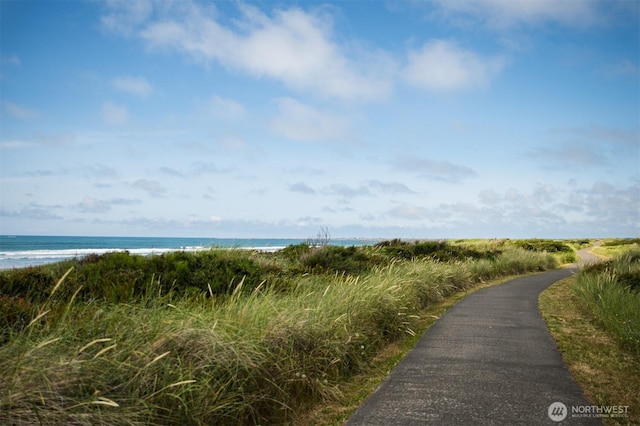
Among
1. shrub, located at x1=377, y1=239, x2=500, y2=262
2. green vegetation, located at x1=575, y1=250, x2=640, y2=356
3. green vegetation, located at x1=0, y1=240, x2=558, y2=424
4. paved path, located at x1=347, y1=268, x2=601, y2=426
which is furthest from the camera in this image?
shrub, located at x1=377, y1=239, x2=500, y2=262

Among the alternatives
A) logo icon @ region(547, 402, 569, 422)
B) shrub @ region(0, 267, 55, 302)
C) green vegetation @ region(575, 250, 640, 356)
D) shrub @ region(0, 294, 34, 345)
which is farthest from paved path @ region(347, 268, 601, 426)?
shrub @ region(0, 267, 55, 302)

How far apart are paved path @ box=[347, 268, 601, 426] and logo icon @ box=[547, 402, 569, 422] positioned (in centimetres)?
5

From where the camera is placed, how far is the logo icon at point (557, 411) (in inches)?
194

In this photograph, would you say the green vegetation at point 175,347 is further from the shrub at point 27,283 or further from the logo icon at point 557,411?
the logo icon at point 557,411

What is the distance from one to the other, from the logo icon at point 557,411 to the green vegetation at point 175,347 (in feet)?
7.74

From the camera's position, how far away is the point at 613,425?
4840 millimetres

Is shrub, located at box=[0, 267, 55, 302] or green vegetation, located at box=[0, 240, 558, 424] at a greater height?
shrub, located at box=[0, 267, 55, 302]

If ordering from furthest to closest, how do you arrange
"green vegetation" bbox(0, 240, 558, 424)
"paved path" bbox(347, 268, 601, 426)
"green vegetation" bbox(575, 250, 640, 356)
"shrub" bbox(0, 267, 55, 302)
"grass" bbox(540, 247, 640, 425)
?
1. "green vegetation" bbox(575, 250, 640, 356)
2. "shrub" bbox(0, 267, 55, 302)
3. "grass" bbox(540, 247, 640, 425)
4. "paved path" bbox(347, 268, 601, 426)
5. "green vegetation" bbox(0, 240, 558, 424)

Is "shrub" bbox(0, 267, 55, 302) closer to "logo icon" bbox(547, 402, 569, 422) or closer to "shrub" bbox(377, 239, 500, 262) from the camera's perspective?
"logo icon" bbox(547, 402, 569, 422)

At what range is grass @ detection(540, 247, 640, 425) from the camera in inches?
234

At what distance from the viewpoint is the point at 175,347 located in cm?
475

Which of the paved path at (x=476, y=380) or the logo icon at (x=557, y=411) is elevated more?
the paved path at (x=476, y=380)

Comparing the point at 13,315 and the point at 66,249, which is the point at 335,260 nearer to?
the point at 13,315

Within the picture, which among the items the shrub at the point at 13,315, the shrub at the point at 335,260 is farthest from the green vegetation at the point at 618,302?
the shrub at the point at 13,315
